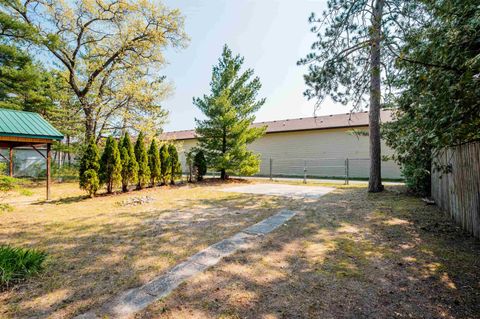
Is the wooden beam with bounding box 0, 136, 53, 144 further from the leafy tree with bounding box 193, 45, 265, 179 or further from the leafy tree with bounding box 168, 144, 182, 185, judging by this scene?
the leafy tree with bounding box 193, 45, 265, 179

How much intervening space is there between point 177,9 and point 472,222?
16.1 meters

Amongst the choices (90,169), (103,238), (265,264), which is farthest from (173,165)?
(265,264)

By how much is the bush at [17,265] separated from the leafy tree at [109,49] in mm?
12523

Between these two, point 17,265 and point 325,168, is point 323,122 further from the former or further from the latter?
point 17,265

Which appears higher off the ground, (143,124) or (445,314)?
(143,124)

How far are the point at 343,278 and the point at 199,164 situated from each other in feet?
35.9

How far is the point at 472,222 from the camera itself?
361cm

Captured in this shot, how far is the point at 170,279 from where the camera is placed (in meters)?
2.46

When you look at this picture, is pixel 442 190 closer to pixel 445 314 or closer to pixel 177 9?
pixel 445 314

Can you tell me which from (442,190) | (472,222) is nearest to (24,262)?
(472,222)

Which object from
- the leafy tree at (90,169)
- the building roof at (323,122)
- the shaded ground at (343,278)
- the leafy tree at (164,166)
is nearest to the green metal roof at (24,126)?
the leafy tree at (90,169)

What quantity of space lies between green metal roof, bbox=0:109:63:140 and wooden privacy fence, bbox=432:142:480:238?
9.07 meters

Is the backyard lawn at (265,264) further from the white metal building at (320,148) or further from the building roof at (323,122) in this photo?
the building roof at (323,122)

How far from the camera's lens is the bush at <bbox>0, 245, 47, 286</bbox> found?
240 cm
